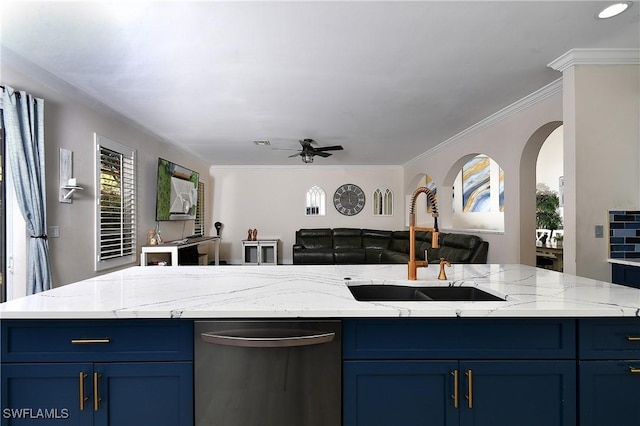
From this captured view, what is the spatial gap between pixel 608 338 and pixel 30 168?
387 cm

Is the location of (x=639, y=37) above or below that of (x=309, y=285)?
above

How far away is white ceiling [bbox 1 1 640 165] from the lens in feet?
6.54

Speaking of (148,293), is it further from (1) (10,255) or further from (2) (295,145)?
(2) (295,145)

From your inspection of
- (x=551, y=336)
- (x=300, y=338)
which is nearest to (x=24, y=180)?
(x=300, y=338)

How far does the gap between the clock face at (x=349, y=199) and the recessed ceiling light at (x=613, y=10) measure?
609 cm

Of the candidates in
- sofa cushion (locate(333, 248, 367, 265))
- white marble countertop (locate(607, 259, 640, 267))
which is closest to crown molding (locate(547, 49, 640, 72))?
white marble countertop (locate(607, 259, 640, 267))

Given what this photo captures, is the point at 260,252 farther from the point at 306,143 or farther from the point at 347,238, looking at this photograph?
the point at 306,143

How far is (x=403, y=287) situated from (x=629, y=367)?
0.89 m

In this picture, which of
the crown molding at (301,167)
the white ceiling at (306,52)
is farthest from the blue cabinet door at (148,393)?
the crown molding at (301,167)

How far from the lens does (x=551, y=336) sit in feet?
3.96

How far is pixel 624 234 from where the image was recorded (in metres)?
2.64

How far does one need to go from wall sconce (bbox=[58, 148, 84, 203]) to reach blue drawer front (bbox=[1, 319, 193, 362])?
8.03 feet

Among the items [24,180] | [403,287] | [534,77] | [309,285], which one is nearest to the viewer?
[309,285]

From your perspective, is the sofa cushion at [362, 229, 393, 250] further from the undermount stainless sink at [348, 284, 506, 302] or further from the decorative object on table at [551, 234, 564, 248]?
the undermount stainless sink at [348, 284, 506, 302]
